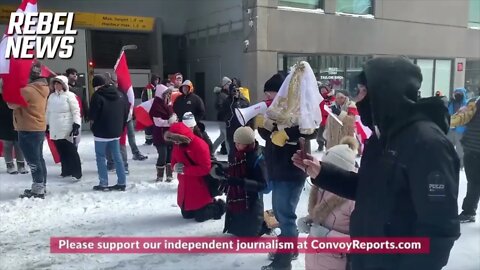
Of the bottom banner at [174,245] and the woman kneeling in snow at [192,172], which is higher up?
the woman kneeling in snow at [192,172]

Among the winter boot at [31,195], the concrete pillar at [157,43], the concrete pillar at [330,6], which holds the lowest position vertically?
the winter boot at [31,195]

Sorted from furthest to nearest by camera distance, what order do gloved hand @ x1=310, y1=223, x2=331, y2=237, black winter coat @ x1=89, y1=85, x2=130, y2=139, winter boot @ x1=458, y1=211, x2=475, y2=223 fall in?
black winter coat @ x1=89, y1=85, x2=130, y2=139 → winter boot @ x1=458, y1=211, x2=475, y2=223 → gloved hand @ x1=310, y1=223, x2=331, y2=237

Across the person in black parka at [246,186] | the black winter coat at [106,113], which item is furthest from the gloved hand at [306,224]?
the black winter coat at [106,113]

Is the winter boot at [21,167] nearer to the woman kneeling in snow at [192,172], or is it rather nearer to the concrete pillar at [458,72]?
the woman kneeling in snow at [192,172]

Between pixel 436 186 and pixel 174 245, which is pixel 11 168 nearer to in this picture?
pixel 174 245

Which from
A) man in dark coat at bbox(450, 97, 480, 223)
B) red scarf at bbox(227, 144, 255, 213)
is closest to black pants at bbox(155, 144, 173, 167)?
red scarf at bbox(227, 144, 255, 213)

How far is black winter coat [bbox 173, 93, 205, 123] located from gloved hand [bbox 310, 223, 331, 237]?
4679 mm

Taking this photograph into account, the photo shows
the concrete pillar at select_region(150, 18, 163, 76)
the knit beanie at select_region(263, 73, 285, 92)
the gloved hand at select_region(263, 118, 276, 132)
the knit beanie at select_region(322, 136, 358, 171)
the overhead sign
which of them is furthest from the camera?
the concrete pillar at select_region(150, 18, 163, 76)

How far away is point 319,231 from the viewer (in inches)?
119

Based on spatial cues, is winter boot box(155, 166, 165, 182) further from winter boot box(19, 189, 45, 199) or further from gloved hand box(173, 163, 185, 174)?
gloved hand box(173, 163, 185, 174)

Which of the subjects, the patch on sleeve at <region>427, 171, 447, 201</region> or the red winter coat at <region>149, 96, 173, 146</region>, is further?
the red winter coat at <region>149, 96, 173, 146</region>

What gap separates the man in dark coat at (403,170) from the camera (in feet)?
5.60

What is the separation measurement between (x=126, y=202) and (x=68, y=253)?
171cm

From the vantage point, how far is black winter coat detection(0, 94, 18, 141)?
24.4ft
